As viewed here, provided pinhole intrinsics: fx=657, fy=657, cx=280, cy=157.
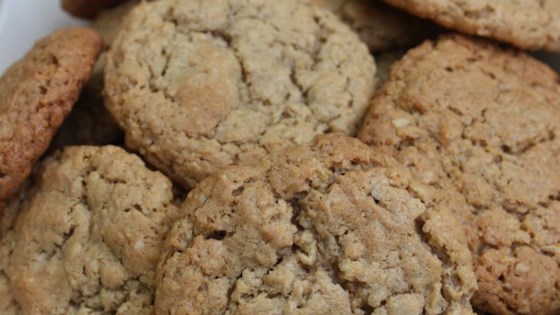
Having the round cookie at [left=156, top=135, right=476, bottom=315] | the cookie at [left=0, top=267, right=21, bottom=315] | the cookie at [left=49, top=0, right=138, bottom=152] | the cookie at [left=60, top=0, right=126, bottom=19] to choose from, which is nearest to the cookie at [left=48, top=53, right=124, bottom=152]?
the cookie at [left=49, top=0, right=138, bottom=152]

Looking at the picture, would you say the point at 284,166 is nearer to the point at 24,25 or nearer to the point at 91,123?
the point at 91,123

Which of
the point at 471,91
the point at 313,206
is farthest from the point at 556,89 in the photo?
the point at 313,206

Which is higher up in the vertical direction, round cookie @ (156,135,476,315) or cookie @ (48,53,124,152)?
round cookie @ (156,135,476,315)

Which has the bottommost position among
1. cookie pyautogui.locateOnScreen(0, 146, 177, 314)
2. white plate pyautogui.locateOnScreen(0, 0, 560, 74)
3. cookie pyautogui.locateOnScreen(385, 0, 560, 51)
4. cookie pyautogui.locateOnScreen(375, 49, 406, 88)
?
cookie pyautogui.locateOnScreen(0, 146, 177, 314)

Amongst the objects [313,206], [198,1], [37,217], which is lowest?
[37,217]

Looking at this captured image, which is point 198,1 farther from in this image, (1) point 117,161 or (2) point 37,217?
(2) point 37,217

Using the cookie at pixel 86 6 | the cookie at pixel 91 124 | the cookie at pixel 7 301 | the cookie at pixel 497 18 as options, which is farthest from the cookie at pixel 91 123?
the cookie at pixel 497 18

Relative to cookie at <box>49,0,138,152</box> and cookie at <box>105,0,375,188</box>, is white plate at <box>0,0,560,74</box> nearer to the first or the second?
cookie at <box>49,0,138,152</box>
